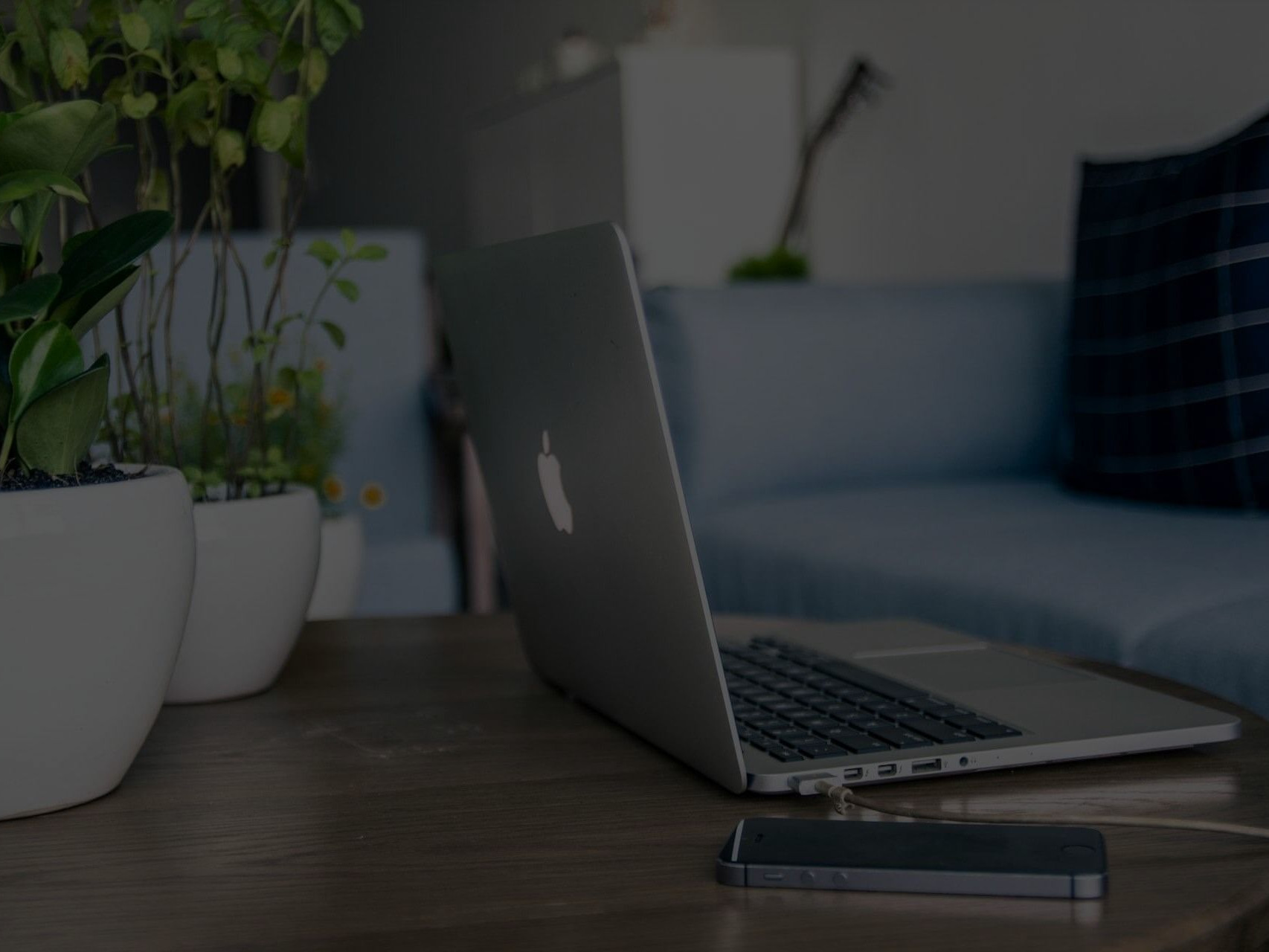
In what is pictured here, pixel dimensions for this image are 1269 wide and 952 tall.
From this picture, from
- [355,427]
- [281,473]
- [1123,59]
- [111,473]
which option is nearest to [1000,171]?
[1123,59]

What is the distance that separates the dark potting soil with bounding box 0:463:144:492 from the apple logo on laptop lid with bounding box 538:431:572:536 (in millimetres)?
210

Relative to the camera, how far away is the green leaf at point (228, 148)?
883 mm

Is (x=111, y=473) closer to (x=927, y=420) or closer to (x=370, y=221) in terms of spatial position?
(x=927, y=420)

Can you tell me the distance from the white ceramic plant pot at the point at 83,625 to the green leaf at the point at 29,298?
0.28 feet

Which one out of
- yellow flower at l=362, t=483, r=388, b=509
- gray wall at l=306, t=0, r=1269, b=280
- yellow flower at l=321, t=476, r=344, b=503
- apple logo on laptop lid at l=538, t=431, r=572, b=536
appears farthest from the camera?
gray wall at l=306, t=0, r=1269, b=280

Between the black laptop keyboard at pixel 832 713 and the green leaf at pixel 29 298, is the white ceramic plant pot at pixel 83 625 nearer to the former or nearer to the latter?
the green leaf at pixel 29 298

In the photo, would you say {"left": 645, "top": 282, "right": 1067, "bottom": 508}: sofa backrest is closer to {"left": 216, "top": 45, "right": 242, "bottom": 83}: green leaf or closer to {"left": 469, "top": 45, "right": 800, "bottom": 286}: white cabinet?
{"left": 216, "top": 45, "right": 242, "bottom": 83}: green leaf

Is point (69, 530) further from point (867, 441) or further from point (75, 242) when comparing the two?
point (867, 441)

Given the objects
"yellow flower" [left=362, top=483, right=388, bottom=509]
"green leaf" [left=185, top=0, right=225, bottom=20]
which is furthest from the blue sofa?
"green leaf" [left=185, top=0, right=225, bottom=20]

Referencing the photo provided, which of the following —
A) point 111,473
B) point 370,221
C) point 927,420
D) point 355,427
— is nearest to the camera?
point 111,473

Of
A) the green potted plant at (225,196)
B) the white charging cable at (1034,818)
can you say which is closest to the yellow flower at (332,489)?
the green potted plant at (225,196)

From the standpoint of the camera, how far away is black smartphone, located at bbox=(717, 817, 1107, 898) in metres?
0.50

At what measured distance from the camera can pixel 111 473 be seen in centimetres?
71

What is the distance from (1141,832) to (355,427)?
6.96 ft
